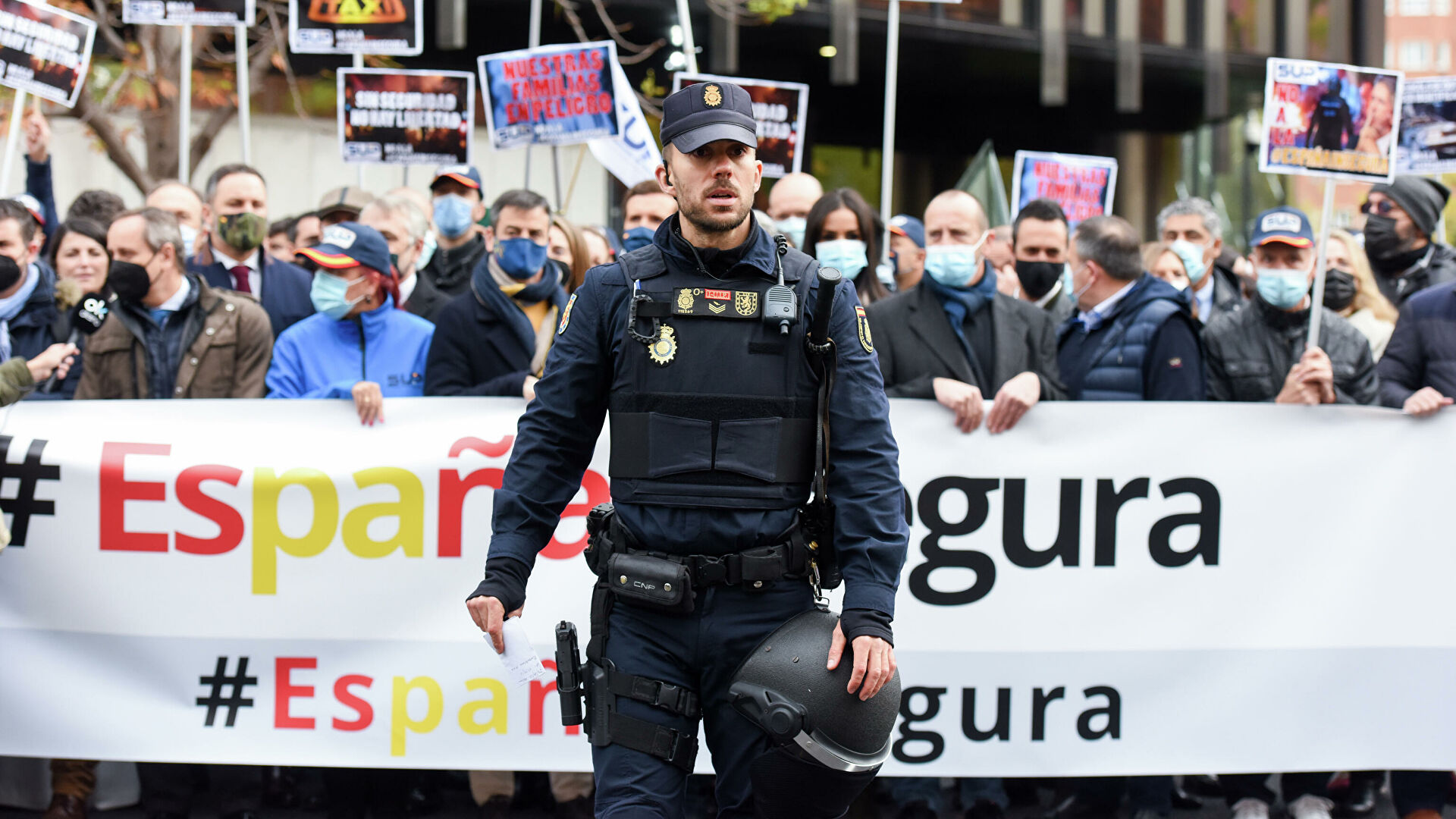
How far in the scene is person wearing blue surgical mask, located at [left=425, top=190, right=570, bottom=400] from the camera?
5488mm

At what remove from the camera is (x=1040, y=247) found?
6426 mm

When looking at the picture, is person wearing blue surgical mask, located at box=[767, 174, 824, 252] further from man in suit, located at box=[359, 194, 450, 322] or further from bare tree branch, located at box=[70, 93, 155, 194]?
bare tree branch, located at box=[70, 93, 155, 194]

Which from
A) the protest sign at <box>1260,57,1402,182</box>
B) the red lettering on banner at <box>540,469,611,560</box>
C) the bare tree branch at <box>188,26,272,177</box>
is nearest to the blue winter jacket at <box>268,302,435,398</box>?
the red lettering on banner at <box>540,469,611,560</box>

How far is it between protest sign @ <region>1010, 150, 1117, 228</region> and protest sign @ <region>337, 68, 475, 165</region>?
3429mm

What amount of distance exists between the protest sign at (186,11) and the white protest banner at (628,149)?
6.01ft

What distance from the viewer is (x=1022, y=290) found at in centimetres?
666

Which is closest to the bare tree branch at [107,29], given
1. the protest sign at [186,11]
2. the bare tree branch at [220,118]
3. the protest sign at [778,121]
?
the bare tree branch at [220,118]

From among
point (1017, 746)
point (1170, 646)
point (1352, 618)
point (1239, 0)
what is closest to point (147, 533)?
point (1017, 746)

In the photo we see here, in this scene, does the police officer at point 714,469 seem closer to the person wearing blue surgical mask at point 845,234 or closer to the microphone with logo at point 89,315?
the person wearing blue surgical mask at point 845,234

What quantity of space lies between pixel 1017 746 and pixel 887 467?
2.09m

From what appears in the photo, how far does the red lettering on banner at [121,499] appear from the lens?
511 centimetres

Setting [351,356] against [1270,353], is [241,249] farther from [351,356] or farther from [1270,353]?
[1270,353]

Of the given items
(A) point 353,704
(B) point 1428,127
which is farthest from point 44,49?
(B) point 1428,127

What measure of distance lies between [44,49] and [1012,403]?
4.83m
